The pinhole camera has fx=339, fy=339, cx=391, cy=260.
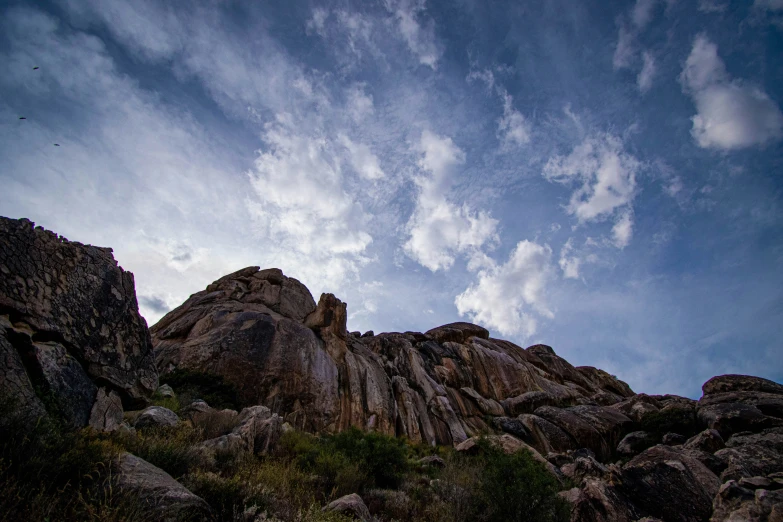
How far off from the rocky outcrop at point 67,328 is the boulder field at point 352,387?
0.09ft

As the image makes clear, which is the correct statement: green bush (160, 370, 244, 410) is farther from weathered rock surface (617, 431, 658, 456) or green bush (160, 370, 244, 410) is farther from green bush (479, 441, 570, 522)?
weathered rock surface (617, 431, 658, 456)

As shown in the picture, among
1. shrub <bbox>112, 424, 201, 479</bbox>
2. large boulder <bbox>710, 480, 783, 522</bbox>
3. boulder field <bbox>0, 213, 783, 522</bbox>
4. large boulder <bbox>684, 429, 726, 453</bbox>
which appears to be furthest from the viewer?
large boulder <bbox>684, 429, 726, 453</bbox>

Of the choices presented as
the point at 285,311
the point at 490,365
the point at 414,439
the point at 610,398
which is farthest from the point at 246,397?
the point at 610,398

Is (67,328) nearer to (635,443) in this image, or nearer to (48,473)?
(48,473)

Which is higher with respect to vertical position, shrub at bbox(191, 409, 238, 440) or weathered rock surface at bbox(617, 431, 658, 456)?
weathered rock surface at bbox(617, 431, 658, 456)

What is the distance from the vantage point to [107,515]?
3.74m

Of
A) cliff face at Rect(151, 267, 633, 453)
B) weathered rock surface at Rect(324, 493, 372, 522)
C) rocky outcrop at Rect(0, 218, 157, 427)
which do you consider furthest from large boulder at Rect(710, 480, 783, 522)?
cliff face at Rect(151, 267, 633, 453)

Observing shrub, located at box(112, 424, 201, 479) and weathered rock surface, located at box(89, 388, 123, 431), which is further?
weathered rock surface, located at box(89, 388, 123, 431)

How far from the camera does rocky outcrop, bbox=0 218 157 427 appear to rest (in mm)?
5684

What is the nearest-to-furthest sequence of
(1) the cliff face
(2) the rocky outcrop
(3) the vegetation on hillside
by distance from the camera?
(3) the vegetation on hillside
(2) the rocky outcrop
(1) the cliff face

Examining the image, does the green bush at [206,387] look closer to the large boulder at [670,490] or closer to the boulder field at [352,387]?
the boulder field at [352,387]

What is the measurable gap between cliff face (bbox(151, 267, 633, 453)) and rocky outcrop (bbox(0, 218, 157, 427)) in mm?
14045

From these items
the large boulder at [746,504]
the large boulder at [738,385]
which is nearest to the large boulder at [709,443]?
the large boulder at [746,504]

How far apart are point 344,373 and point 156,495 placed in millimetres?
23534
